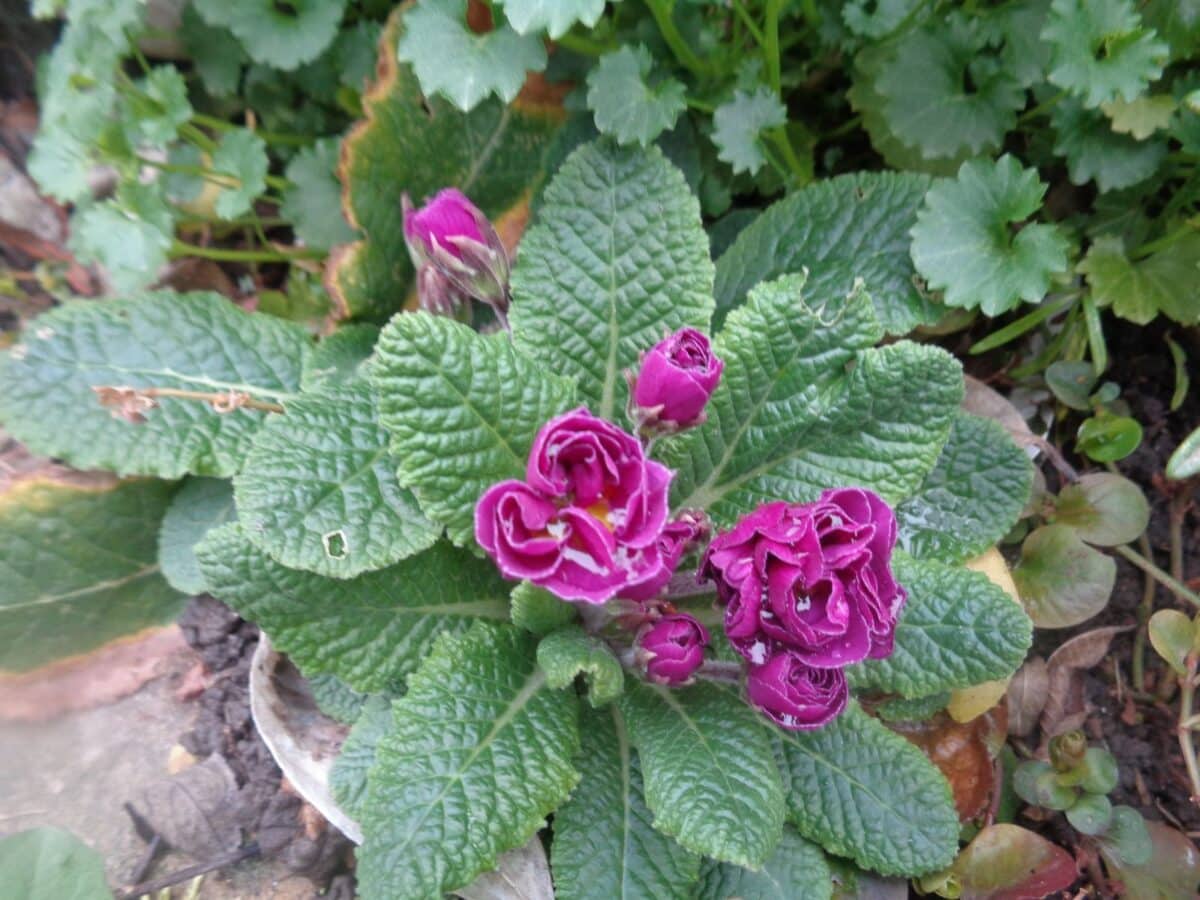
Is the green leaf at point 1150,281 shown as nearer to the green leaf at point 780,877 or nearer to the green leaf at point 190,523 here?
the green leaf at point 780,877

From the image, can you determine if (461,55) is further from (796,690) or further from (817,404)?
(796,690)

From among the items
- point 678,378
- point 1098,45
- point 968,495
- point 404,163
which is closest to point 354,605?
point 678,378

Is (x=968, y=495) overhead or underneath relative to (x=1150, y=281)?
underneath

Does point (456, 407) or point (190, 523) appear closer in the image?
point (456, 407)

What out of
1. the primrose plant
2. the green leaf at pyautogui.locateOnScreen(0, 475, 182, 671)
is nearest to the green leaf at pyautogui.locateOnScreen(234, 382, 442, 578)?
the primrose plant

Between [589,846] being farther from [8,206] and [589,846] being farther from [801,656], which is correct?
[8,206]

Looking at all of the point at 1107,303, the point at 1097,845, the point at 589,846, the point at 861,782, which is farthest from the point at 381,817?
the point at 1107,303
